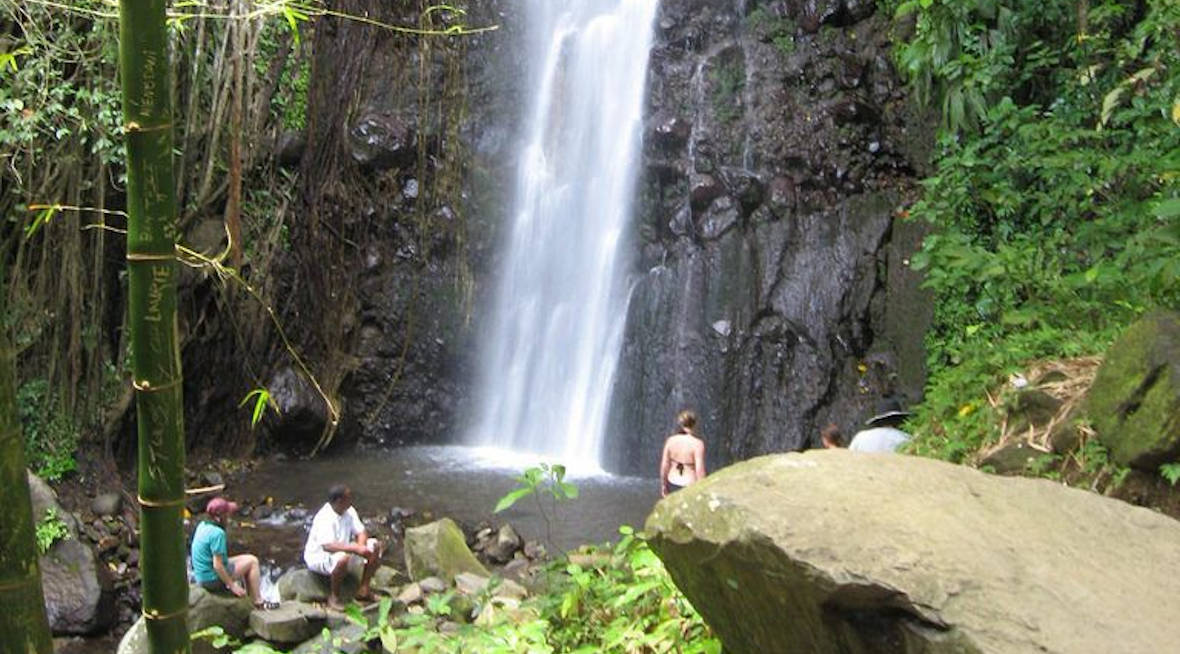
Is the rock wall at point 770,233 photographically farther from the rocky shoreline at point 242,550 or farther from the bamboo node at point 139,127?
the bamboo node at point 139,127

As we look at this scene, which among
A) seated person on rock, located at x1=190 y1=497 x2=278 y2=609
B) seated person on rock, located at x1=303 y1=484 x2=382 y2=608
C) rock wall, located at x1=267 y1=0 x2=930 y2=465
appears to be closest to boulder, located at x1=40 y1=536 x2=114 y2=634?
seated person on rock, located at x1=190 y1=497 x2=278 y2=609

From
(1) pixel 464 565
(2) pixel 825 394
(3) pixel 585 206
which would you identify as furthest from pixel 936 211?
(3) pixel 585 206

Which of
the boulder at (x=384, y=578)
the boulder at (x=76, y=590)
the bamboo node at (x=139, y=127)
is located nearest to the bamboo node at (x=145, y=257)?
the bamboo node at (x=139, y=127)

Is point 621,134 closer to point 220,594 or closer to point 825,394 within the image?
point 825,394

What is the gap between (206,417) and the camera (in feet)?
38.2

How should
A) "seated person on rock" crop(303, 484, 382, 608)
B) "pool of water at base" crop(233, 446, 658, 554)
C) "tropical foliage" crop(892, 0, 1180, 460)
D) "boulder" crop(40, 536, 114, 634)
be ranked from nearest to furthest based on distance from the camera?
"tropical foliage" crop(892, 0, 1180, 460) → "seated person on rock" crop(303, 484, 382, 608) → "boulder" crop(40, 536, 114, 634) → "pool of water at base" crop(233, 446, 658, 554)

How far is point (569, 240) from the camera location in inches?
506

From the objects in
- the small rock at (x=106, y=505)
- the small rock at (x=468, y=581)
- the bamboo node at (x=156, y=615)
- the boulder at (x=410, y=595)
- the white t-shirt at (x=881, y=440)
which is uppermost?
the bamboo node at (x=156, y=615)

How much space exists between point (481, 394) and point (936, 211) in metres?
6.23

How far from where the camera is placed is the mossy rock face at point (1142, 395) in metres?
4.38

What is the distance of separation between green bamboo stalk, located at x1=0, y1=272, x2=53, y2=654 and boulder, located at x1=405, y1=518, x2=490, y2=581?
5904 millimetres

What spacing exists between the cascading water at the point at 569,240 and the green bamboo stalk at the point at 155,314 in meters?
9.67

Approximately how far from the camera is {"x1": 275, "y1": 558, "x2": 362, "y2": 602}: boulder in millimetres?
7445

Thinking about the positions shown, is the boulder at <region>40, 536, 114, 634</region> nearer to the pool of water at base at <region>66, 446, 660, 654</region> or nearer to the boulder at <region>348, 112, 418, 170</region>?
the pool of water at base at <region>66, 446, 660, 654</region>
